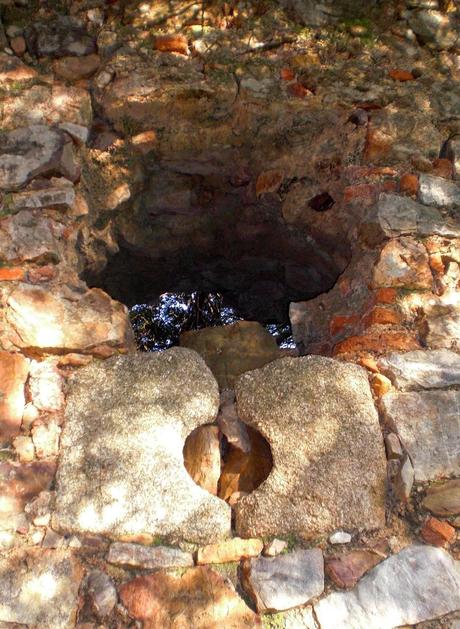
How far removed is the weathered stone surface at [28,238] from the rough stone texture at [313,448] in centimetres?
87

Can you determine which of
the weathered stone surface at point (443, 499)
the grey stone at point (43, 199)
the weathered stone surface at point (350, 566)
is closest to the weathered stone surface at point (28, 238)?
the grey stone at point (43, 199)

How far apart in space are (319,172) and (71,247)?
1180 mm

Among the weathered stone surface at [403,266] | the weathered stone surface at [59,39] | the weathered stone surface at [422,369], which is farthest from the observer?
the weathered stone surface at [59,39]

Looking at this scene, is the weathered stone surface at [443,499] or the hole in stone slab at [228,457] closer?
the weathered stone surface at [443,499]

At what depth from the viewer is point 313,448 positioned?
5.65 ft

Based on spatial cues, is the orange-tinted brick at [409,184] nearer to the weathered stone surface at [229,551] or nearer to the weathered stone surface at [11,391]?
the weathered stone surface at [229,551]

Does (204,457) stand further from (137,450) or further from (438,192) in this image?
(438,192)

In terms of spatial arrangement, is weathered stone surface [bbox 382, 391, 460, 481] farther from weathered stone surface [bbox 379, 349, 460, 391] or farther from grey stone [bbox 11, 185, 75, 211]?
grey stone [bbox 11, 185, 75, 211]

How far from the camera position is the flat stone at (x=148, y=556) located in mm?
1546

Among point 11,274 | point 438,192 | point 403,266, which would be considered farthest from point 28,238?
point 438,192

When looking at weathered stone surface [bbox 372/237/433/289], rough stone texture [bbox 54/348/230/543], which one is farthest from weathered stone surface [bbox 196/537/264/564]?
weathered stone surface [bbox 372/237/433/289]

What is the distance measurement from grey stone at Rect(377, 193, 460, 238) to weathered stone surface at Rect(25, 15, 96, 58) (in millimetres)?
1499

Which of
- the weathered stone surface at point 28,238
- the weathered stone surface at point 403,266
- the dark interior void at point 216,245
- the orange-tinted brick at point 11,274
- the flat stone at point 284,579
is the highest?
the weathered stone surface at point 403,266

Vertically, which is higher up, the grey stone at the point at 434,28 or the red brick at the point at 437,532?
the grey stone at the point at 434,28
